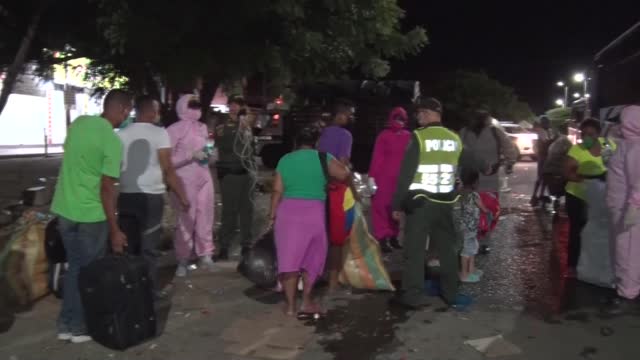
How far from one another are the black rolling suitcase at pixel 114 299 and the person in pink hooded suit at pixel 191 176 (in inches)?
74.6

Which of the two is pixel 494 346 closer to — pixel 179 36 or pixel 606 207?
pixel 606 207

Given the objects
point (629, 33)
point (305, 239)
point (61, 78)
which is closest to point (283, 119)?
point (629, 33)

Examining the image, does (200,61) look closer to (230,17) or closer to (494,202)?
(230,17)

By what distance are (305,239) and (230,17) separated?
615 centimetres

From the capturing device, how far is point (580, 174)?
654 cm

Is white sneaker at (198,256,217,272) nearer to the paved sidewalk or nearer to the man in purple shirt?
the paved sidewalk

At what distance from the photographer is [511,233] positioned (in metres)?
9.41

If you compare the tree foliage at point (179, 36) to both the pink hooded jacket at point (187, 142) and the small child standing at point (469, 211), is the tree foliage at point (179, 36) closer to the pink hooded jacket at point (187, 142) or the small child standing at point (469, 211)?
the pink hooded jacket at point (187, 142)

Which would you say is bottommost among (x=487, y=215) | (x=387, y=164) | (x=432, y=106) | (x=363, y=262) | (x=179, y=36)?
(x=363, y=262)

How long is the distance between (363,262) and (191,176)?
6.44 feet

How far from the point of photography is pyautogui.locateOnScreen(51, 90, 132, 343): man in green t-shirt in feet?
14.8

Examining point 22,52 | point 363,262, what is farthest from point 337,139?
point 22,52

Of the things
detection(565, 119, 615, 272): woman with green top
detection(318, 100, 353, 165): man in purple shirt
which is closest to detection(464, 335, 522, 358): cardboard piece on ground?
detection(565, 119, 615, 272): woman with green top

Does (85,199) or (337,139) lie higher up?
(337,139)
